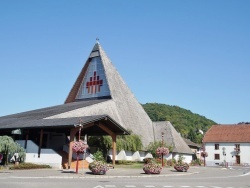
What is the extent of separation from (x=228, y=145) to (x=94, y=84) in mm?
36769

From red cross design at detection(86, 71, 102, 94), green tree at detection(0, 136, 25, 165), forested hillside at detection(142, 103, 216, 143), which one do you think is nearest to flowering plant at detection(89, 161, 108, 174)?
green tree at detection(0, 136, 25, 165)

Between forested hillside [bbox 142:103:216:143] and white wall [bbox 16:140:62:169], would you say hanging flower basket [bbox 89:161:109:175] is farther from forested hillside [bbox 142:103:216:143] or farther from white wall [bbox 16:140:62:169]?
forested hillside [bbox 142:103:216:143]

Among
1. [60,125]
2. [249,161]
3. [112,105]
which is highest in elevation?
[112,105]

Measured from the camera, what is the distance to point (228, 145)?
7419 cm

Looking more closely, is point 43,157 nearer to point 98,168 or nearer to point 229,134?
Answer: point 98,168

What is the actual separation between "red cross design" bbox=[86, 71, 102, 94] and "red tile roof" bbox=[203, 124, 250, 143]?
33867mm

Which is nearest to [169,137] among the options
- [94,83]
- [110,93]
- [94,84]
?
[110,93]

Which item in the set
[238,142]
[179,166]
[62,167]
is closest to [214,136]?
[238,142]

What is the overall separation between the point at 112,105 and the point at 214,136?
3638 cm

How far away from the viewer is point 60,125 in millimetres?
26531

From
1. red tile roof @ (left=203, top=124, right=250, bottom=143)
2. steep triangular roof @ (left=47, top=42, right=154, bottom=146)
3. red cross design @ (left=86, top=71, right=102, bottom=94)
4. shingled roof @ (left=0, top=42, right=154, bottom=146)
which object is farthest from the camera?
red tile roof @ (left=203, top=124, right=250, bottom=143)

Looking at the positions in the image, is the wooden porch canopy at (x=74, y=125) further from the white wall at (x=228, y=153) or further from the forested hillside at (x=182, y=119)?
the forested hillside at (x=182, y=119)

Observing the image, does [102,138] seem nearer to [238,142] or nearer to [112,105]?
[112,105]

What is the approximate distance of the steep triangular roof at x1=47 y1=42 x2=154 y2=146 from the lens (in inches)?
2067
